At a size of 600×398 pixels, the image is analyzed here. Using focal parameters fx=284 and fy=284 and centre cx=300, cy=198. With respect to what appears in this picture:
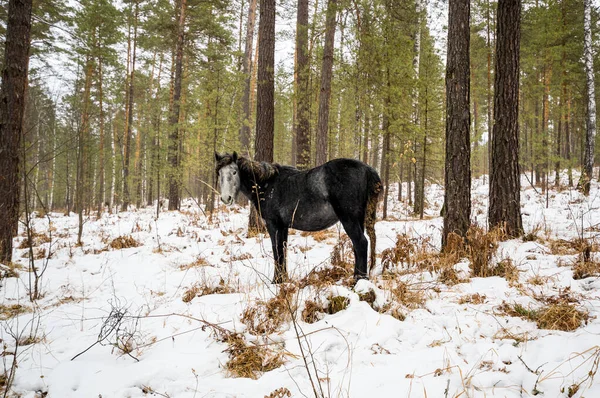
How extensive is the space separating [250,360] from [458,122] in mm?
4904

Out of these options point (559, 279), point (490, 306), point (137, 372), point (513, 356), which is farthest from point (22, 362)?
point (559, 279)

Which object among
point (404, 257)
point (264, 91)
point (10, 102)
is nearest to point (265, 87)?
point (264, 91)

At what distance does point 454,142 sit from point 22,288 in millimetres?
7602

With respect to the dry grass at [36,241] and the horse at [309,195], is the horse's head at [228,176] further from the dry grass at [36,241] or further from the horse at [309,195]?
the dry grass at [36,241]

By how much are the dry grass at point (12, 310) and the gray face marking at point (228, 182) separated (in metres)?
2.94

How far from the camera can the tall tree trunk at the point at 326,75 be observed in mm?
8742

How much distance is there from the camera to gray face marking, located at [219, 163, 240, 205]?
4004 mm

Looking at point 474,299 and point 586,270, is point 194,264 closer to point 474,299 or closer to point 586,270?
point 474,299

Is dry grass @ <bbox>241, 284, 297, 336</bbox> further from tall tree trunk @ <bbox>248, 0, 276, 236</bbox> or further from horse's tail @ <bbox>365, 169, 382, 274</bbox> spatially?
tall tree trunk @ <bbox>248, 0, 276, 236</bbox>

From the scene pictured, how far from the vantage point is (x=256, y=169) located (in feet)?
13.9

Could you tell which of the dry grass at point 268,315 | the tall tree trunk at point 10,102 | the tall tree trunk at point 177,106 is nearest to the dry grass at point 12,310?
the tall tree trunk at point 10,102

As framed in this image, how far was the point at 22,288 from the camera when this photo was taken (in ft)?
15.1

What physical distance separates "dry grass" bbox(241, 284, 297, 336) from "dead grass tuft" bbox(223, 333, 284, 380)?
0.25m

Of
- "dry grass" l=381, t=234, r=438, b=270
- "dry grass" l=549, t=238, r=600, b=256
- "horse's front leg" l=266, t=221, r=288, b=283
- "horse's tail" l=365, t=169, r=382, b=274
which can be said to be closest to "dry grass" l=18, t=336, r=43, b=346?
"horse's front leg" l=266, t=221, r=288, b=283
